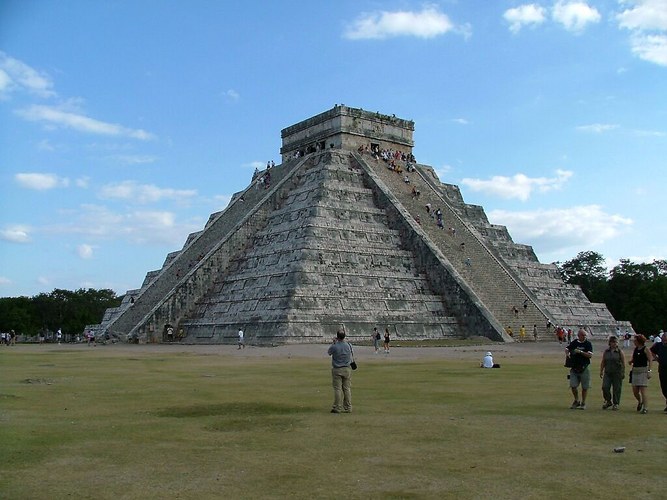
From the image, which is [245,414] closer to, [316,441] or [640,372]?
[316,441]

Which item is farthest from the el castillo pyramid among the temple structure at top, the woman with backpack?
the woman with backpack

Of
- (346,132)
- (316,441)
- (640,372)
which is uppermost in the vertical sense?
(346,132)

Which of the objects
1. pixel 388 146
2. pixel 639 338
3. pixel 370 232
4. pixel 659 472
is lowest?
pixel 659 472

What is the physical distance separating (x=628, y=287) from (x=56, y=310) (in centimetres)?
6288

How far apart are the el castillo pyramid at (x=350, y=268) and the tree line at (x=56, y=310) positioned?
35.5m

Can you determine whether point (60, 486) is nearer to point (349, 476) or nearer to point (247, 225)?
point (349, 476)

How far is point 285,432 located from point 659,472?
4527 millimetres

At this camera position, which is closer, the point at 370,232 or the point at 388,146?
the point at 370,232

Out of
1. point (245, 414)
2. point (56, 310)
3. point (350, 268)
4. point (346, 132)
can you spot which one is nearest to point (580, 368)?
point (245, 414)

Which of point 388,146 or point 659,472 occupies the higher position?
point 388,146

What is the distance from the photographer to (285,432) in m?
9.43

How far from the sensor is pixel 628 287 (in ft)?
202

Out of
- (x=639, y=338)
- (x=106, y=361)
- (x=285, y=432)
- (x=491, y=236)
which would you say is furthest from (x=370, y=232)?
(x=285, y=432)

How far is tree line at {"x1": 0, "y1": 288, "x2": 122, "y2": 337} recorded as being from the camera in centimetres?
7969
